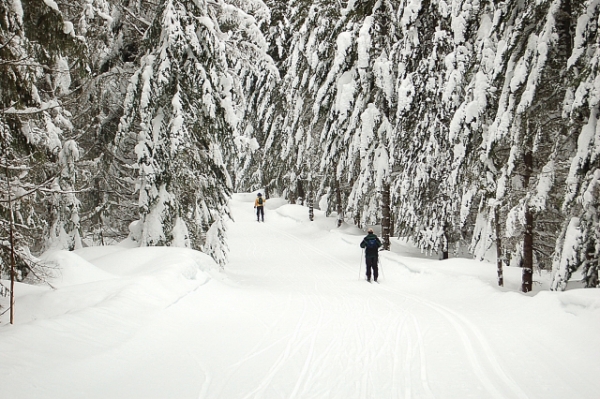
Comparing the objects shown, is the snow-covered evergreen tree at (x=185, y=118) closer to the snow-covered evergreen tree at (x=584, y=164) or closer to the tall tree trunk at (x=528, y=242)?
the tall tree trunk at (x=528, y=242)

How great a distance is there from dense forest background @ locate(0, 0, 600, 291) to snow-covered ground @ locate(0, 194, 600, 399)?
1014 millimetres

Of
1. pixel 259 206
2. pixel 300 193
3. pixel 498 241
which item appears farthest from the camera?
pixel 300 193

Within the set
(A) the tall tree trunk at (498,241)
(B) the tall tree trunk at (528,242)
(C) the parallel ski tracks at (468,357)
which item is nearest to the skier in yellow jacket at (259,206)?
(A) the tall tree trunk at (498,241)

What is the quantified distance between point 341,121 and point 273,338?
12.4 metres

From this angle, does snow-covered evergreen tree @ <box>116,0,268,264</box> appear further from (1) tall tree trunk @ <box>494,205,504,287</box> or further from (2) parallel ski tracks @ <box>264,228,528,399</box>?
(1) tall tree trunk @ <box>494,205,504,287</box>

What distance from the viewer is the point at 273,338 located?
671cm

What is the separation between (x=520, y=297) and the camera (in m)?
8.32

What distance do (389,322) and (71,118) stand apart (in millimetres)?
10461

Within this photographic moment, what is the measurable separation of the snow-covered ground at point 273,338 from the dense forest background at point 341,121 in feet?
3.33

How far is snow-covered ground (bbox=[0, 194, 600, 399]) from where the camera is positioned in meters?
4.59

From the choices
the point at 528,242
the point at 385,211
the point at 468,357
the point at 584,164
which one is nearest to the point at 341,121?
the point at 385,211

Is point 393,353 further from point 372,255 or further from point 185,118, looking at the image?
point 185,118

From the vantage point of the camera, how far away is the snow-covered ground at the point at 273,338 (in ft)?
15.1

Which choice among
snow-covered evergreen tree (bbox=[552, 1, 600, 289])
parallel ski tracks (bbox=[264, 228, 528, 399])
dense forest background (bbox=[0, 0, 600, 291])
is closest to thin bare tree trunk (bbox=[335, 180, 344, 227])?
dense forest background (bbox=[0, 0, 600, 291])
